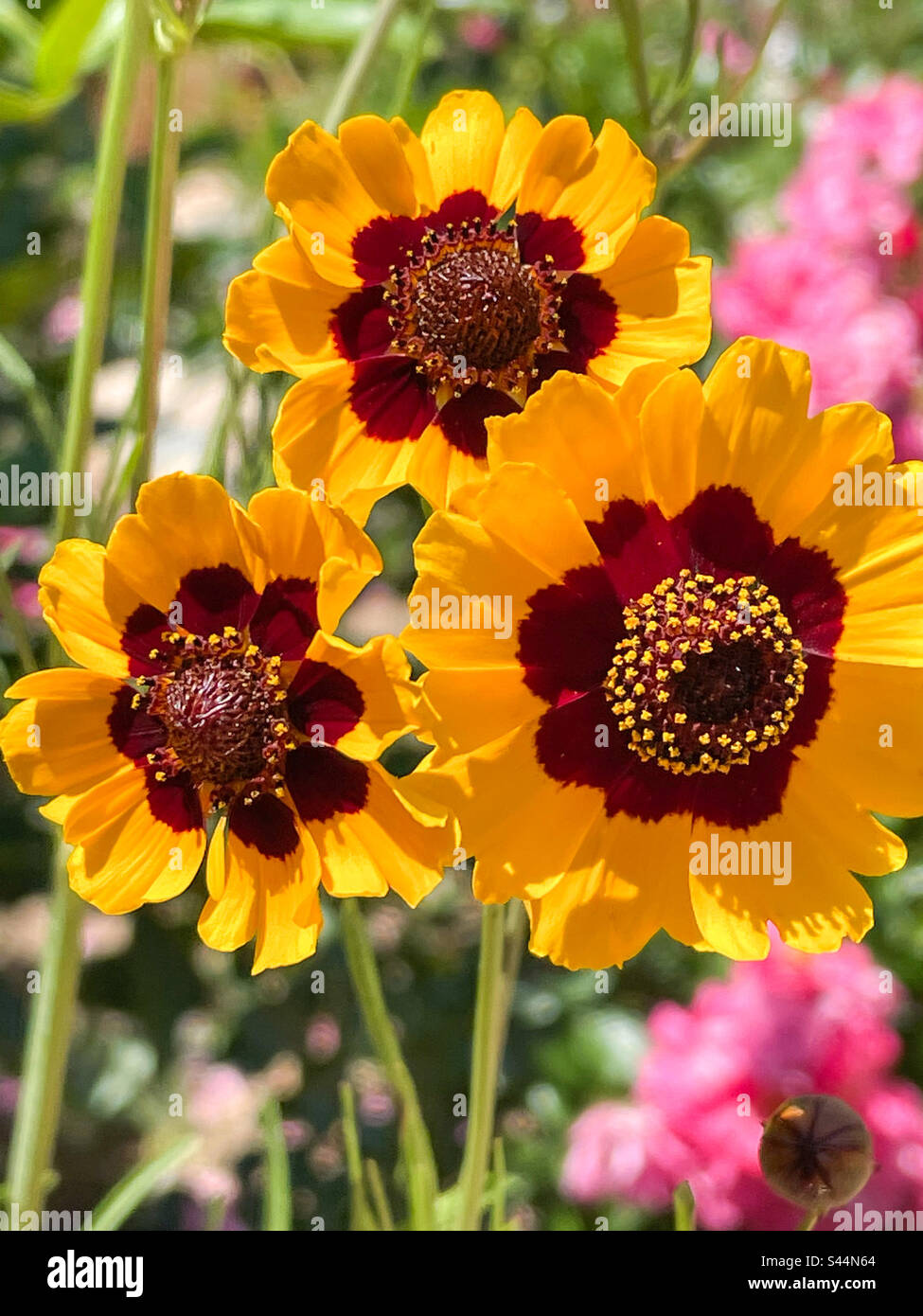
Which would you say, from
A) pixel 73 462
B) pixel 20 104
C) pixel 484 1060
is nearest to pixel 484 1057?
pixel 484 1060

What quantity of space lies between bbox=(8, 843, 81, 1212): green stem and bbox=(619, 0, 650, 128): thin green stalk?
411 millimetres

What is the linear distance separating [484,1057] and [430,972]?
728mm

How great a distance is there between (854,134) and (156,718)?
1129mm

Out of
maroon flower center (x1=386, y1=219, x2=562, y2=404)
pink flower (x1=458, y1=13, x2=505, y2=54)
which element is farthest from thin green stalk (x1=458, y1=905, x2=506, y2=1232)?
pink flower (x1=458, y1=13, x2=505, y2=54)

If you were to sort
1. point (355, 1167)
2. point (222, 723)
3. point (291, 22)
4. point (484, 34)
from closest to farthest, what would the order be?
point (222, 723), point (355, 1167), point (291, 22), point (484, 34)

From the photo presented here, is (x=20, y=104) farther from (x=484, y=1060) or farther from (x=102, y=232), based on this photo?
(x=484, y=1060)

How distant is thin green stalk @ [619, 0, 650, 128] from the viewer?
22.5 inches

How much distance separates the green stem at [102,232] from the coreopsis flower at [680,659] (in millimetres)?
180

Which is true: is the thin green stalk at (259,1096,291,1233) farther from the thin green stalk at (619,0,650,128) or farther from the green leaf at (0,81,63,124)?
the green leaf at (0,81,63,124)

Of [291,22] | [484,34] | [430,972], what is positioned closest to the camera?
[291,22]

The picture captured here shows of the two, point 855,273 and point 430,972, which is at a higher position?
point 855,273

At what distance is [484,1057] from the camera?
0.56 meters

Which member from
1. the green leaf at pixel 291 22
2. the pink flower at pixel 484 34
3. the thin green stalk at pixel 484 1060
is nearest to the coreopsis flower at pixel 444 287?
the thin green stalk at pixel 484 1060

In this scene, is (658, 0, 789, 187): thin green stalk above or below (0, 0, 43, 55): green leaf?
below
